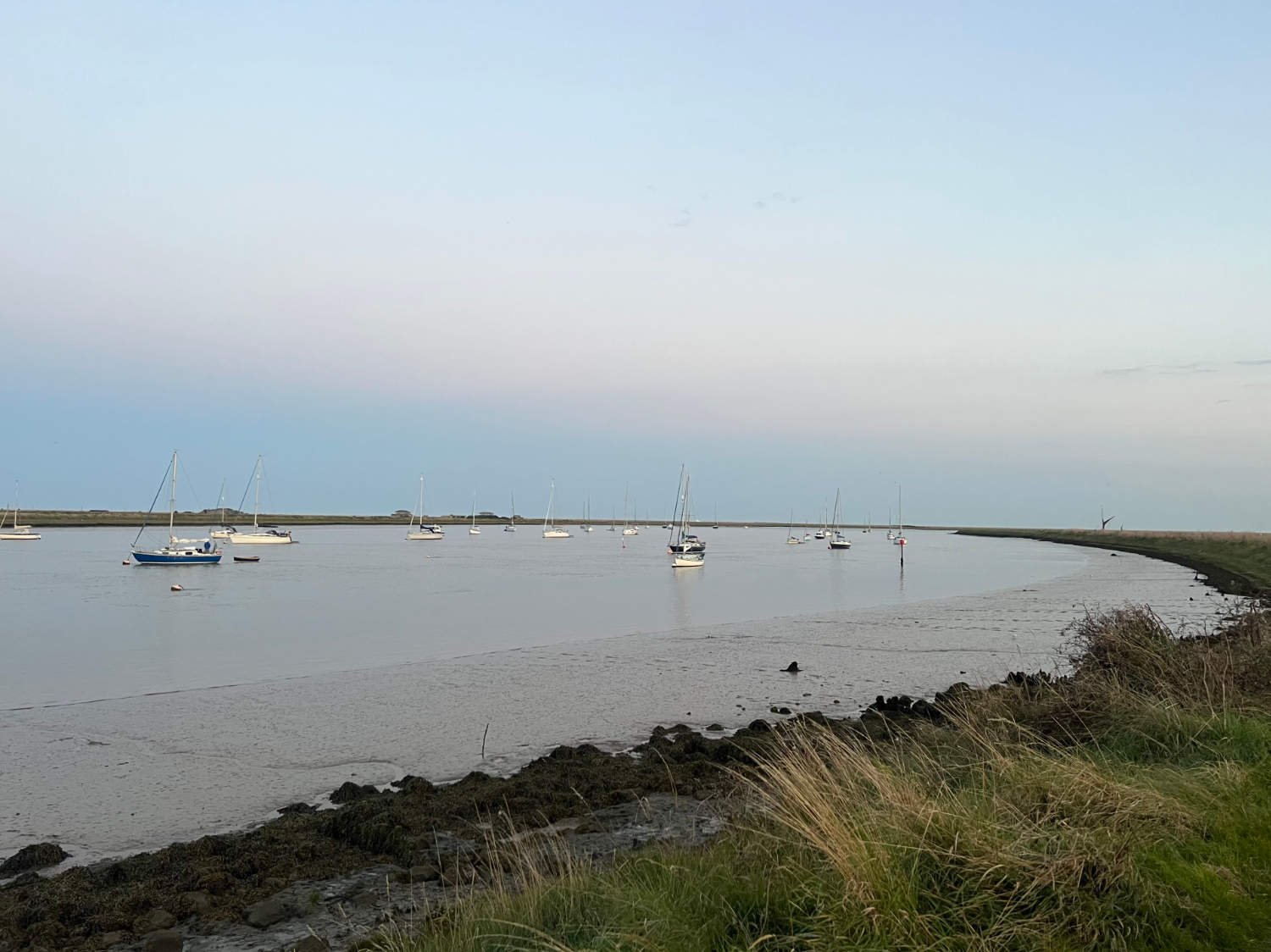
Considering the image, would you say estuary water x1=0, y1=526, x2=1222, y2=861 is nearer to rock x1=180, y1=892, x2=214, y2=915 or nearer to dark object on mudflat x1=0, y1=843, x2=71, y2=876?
dark object on mudflat x1=0, y1=843, x2=71, y2=876

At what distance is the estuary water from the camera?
13.6 m

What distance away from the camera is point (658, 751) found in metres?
14.0

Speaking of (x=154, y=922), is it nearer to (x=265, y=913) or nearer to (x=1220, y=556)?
(x=265, y=913)

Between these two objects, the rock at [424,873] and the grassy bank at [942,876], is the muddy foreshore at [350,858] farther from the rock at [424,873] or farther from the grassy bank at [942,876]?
the grassy bank at [942,876]

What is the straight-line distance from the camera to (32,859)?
9.80m

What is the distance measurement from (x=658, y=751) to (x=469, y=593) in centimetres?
3294

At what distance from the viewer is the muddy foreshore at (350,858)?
7805 millimetres

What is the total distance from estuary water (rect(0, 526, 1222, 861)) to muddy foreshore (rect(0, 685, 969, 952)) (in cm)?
146

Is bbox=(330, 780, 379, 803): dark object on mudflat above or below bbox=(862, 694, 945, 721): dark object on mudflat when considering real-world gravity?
below

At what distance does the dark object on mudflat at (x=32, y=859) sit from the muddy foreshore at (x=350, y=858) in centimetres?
36

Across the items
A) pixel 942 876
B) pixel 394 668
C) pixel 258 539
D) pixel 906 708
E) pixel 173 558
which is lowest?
pixel 394 668

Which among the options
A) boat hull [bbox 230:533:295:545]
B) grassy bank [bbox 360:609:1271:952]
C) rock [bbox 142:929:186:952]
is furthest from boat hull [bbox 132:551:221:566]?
grassy bank [bbox 360:609:1271:952]

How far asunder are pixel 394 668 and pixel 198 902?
15.4 meters

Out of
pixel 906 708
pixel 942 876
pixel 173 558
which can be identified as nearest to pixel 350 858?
pixel 942 876
